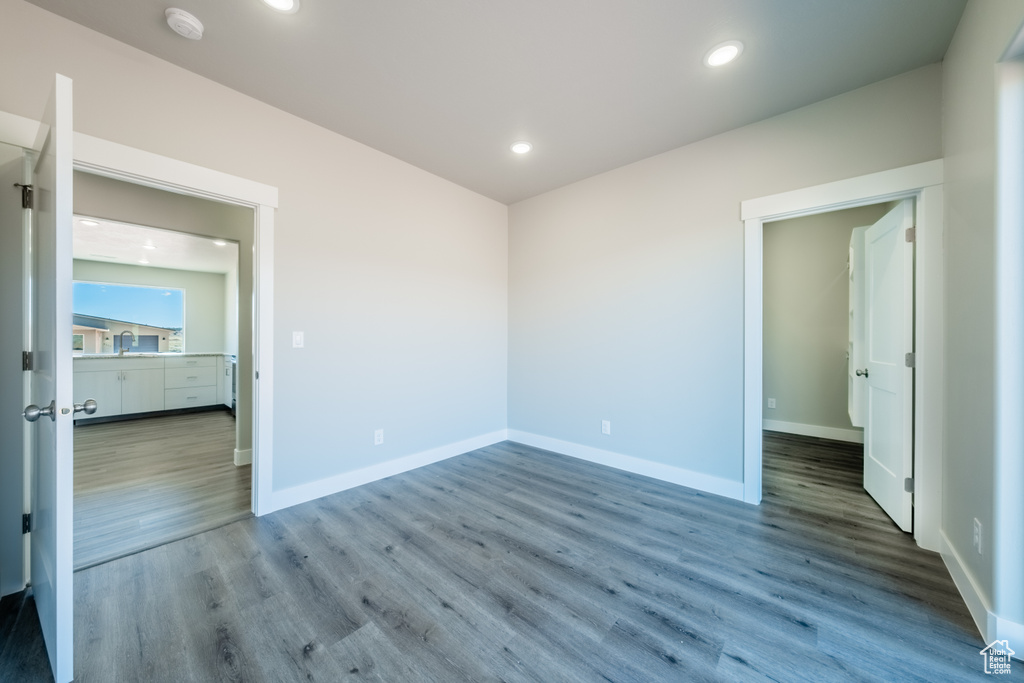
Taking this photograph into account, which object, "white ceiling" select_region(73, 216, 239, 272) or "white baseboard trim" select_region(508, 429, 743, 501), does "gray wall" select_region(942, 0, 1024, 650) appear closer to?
"white baseboard trim" select_region(508, 429, 743, 501)

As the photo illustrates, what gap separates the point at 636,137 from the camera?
2.76 metres

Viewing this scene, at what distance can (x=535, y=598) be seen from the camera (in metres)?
1.68

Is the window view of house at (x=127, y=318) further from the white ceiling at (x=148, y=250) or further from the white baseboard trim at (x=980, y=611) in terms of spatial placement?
the white baseboard trim at (x=980, y=611)

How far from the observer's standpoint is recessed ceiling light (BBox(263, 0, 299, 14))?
1625 mm

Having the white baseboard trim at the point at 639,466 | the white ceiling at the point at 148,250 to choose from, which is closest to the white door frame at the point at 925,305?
the white baseboard trim at the point at 639,466

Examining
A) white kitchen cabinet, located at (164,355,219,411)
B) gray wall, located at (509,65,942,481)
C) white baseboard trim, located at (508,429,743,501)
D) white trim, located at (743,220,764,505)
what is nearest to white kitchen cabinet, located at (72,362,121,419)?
white kitchen cabinet, located at (164,355,219,411)

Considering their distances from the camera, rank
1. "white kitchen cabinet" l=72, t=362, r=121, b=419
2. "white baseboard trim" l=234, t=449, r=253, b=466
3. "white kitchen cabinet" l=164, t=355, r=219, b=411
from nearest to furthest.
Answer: "white baseboard trim" l=234, t=449, r=253, b=466
"white kitchen cabinet" l=72, t=362, r=121, b=419
"white kitchen cabinet" l=164, t=355, r=219, b=411

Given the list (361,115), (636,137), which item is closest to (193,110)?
(361,115)

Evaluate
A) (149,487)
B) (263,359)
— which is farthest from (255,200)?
(149,487)

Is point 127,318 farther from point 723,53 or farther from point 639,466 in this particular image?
point 723,53

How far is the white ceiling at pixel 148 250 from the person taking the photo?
165 inches

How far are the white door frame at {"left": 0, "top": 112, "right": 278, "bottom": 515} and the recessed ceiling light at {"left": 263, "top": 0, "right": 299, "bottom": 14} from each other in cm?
102

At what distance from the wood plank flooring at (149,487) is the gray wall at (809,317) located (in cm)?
552

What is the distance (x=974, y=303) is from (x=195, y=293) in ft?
30.3
